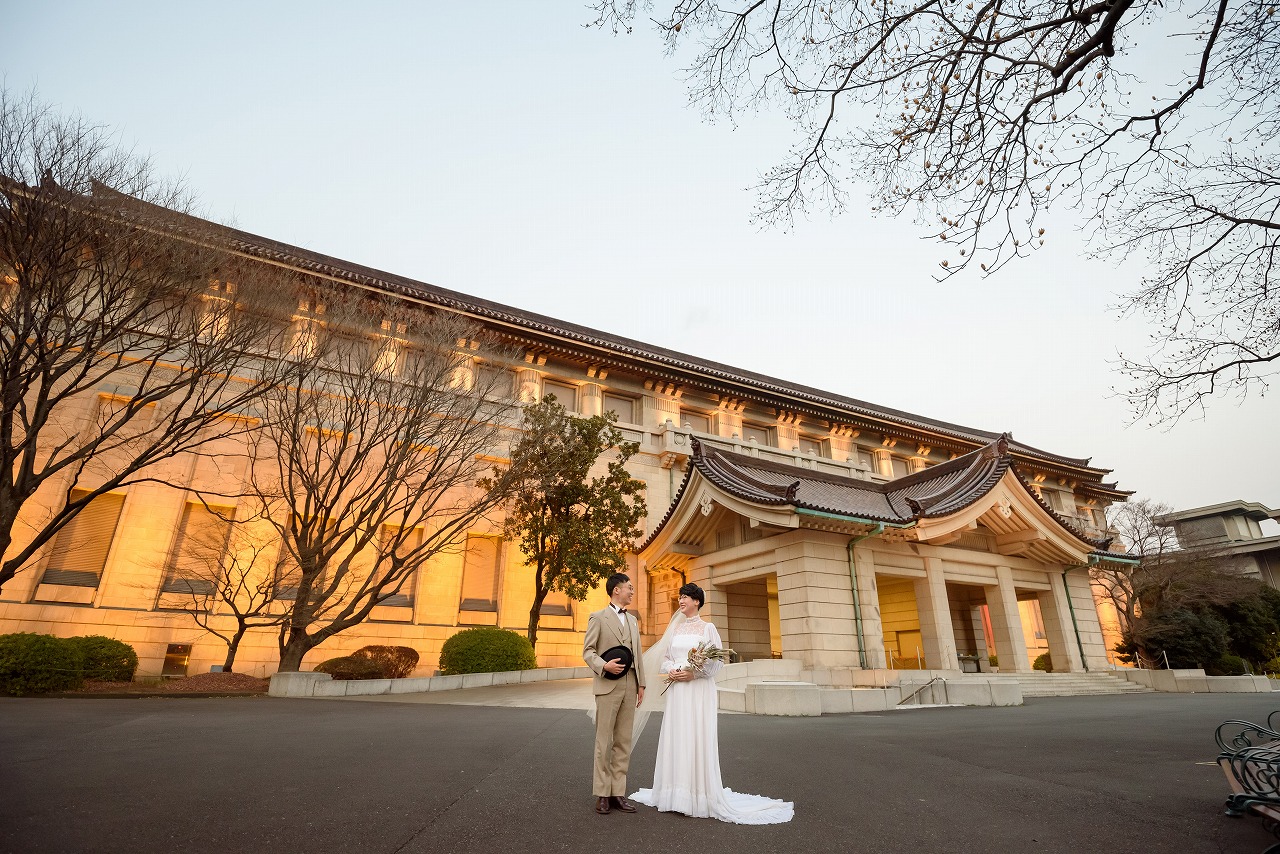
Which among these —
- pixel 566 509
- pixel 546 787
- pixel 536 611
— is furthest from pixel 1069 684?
pixel 546 787

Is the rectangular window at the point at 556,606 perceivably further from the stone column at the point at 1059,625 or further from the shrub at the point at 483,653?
the stone column at the point at 1059,625

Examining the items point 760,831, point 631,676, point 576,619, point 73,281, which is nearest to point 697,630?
point 631,676

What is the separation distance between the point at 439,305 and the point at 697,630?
1936cm

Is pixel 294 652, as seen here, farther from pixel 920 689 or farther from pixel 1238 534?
pixel 1238 534

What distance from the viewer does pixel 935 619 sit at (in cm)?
1468

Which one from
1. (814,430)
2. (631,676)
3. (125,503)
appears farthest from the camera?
(814,430)

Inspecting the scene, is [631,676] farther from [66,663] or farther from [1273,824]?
[66,663]

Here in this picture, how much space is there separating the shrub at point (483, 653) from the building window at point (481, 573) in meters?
4.70

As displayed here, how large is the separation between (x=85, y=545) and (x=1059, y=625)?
28.4m

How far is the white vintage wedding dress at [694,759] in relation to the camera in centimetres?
443

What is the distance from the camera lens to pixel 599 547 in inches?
747

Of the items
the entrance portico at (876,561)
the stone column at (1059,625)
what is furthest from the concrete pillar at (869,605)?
the stone column at (1059,625)

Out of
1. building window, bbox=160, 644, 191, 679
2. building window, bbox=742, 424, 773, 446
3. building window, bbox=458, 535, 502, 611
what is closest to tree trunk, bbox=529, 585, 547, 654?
A: building window, bbox=458, 535, 502, 611

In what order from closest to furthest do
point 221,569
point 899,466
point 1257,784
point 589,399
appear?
point 1257,784 < point 221,569 < point 589,399 < point 899,466
